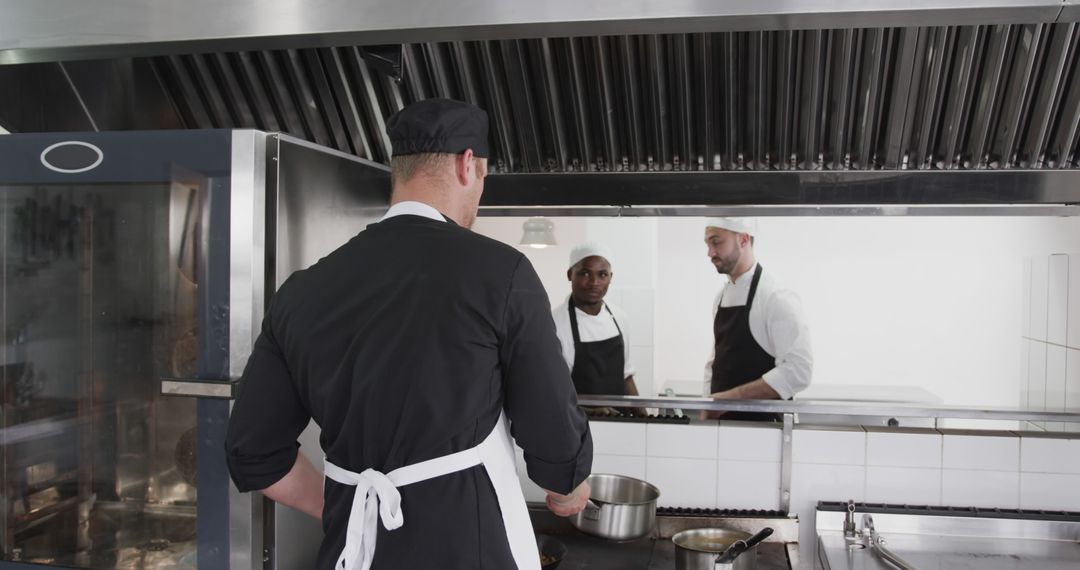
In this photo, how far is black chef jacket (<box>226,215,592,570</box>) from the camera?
111 centimetres

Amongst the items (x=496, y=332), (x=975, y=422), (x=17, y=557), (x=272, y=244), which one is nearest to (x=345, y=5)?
(x=272, y=244)

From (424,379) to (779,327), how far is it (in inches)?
47.2

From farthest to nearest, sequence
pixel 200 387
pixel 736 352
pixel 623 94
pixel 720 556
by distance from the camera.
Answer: pixel 736 352 < pixel 623 94 < pixel 720 556 < pixel 200 387

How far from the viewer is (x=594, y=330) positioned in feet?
6.97

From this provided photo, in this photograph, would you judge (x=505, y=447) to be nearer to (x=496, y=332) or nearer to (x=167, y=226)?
(x=496, y=332)

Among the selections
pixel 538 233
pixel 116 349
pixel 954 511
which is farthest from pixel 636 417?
pixel 116 349

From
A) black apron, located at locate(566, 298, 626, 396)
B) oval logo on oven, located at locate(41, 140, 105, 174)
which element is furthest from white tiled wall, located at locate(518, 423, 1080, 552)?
oval logo on oven, located at locate(41, 140, 105, 174)

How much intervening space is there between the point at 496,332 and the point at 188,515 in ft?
2.76

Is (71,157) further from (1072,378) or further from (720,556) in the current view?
(1072,378)

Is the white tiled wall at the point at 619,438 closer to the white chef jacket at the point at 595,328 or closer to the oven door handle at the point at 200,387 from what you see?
the white chef jacket at the point at 595,328

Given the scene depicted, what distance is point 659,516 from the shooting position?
2.04 meters

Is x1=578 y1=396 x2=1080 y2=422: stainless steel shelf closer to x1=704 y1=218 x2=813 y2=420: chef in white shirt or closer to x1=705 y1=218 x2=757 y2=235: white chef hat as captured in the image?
x1=704 y1=218 x2=813 y2=420: chef in white shirt

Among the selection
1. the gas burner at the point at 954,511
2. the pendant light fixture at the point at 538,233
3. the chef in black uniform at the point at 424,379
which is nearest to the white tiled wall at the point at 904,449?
the gas burner at the point at 954,511

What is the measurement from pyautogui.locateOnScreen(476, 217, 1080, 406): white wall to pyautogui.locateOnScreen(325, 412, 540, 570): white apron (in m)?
0.89
